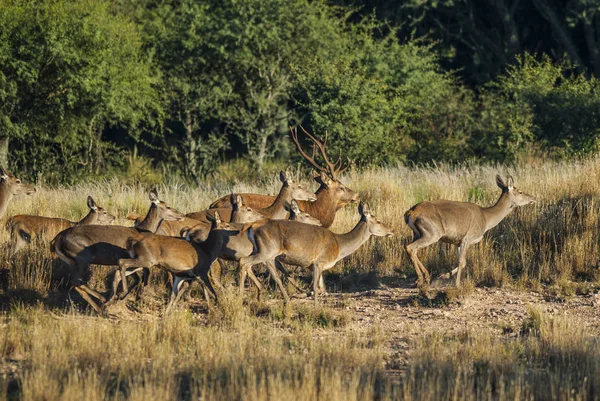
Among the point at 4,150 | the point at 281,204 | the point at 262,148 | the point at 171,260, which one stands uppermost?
the point at 262,148

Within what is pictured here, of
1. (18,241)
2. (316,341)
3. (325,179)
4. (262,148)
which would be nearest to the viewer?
(316,341)

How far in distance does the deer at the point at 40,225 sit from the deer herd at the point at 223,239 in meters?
0.01

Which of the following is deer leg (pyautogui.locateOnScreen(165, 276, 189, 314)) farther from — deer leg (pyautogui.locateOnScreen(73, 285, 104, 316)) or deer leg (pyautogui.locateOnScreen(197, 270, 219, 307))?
deer leg (pyautogui.locateOnScreen(73, 285, 104, 316))

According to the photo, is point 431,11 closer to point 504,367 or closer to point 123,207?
point 123,207

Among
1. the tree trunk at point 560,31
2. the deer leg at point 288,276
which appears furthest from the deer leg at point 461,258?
the tree trunk at point 560,31

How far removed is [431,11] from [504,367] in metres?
29.0

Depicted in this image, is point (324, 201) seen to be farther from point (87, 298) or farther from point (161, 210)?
point (87, 298)

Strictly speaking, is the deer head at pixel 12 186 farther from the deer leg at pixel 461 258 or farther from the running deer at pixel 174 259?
the deer leg at pixel 461 258

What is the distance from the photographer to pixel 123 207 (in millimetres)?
18328

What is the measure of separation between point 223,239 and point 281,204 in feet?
9.05


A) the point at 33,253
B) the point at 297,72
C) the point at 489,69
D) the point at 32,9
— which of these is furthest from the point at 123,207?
the point at 489,69

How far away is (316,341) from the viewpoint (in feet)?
34.3

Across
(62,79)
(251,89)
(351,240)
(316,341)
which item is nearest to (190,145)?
(251,89)

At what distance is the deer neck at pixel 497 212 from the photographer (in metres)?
14.0
